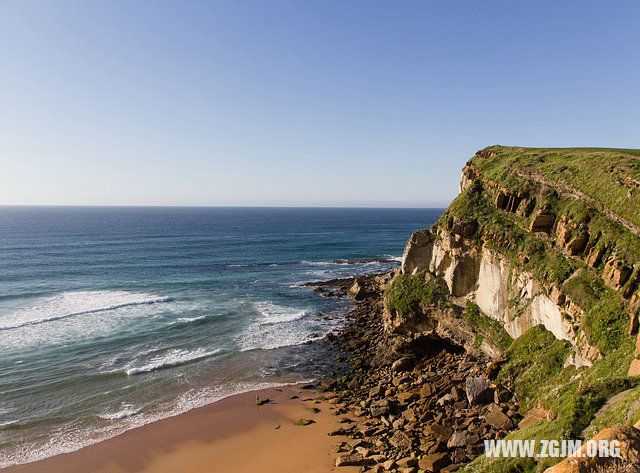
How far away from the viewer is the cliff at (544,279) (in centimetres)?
1894

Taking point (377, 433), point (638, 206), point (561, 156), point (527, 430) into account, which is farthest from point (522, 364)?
point (561, 156)

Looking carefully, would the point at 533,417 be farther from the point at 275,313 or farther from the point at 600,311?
the point at 275,313

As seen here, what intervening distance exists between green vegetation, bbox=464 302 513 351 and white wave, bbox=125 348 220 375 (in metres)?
25.5

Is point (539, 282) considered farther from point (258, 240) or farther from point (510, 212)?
point (258, 240)

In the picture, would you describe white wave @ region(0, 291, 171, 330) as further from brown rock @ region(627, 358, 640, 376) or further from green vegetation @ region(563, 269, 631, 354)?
brown rock @ region(627, 358, 640, 376)

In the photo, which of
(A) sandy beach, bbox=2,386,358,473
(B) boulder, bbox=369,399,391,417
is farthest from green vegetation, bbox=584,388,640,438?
(B) boulder, bbox=369,399,391,417

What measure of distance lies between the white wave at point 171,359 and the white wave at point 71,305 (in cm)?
1967

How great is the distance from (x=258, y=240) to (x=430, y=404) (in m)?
104

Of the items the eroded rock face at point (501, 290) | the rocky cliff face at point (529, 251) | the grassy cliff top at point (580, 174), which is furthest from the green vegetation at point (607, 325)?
the grassy cliff top at point (580, 174)

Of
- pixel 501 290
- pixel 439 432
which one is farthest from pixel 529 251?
pixel 439 432

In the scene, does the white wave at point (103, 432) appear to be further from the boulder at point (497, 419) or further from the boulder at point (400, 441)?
the boulder at point (497, 419)

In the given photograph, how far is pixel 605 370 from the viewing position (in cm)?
1880

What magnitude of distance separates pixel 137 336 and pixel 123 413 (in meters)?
16.1

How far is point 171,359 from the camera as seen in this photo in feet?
125
